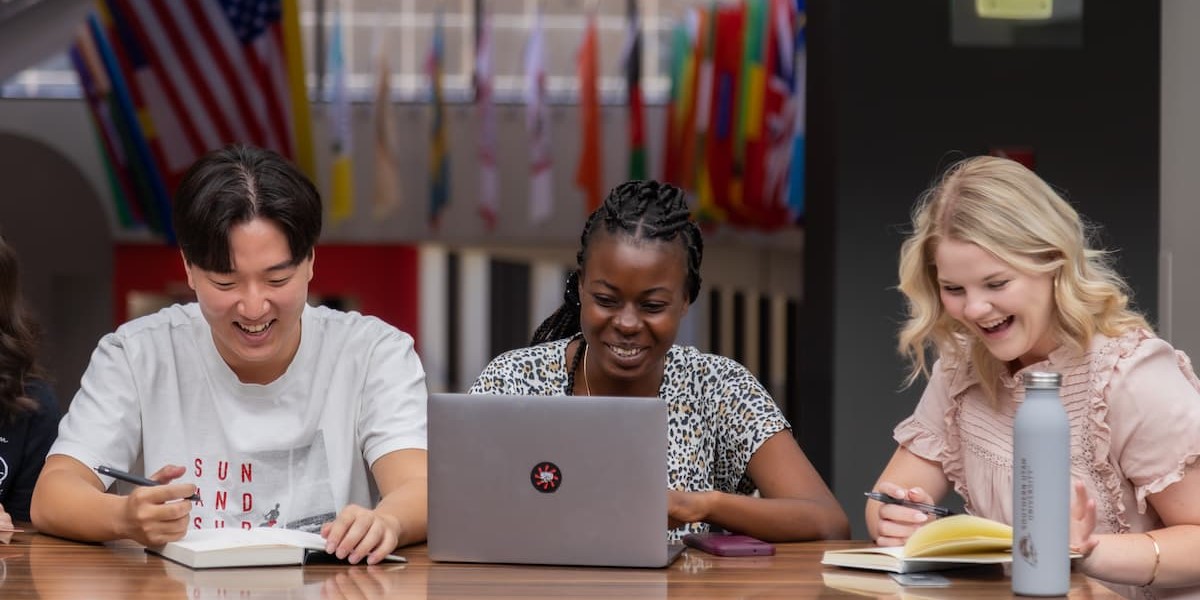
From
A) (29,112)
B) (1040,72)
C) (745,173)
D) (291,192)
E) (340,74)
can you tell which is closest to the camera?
(291,192)

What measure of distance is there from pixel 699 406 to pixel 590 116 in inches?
296

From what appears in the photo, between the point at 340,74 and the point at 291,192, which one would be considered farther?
the point at 340,74

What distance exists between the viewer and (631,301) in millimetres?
2484

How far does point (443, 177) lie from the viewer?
10.2 meters

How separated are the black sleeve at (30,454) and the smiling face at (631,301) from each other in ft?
3.26

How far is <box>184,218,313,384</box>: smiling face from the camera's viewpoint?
2.29 m

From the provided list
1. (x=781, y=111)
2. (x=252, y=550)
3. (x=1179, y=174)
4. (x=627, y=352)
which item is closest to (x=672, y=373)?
(x=627, y=352)

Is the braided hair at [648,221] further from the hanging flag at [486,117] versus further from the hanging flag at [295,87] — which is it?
the hanging flag at [486,117]

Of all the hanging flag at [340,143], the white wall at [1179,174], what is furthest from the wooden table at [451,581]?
the hanging flag at [340,143]

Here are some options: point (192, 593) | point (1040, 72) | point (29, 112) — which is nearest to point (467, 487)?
point (192, 593)

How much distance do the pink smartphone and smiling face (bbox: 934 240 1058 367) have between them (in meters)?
0.45

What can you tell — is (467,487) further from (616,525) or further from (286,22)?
(286,22)

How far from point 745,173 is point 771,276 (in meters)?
2.01

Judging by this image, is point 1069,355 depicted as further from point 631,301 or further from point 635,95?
point 635,95
